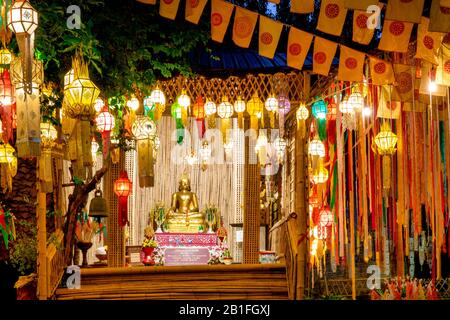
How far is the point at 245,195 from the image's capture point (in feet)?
42.2

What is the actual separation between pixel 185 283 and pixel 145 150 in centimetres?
252

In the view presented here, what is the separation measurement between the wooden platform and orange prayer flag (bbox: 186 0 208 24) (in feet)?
11.6

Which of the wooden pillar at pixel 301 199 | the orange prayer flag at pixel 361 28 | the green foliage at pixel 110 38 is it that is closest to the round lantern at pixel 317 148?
the wooden pillar at pixel 301 199

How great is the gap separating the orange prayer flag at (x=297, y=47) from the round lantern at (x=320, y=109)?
2356mm

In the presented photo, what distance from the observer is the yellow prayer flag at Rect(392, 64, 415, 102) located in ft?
24.1

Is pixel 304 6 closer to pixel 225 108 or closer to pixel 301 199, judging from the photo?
pixel 301 199

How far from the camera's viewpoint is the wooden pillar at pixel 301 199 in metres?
9.76

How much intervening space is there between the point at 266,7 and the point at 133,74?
543 cm

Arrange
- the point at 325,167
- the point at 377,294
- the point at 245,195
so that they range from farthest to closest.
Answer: the point at 245,195 < the point at 325,167 < the point at 377,294

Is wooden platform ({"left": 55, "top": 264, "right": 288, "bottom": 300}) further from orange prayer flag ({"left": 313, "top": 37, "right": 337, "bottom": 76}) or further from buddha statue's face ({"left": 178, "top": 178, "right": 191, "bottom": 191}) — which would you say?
buddha statue's face ({"left": 178, "top": 178, "right": 191, "bottom": 191})

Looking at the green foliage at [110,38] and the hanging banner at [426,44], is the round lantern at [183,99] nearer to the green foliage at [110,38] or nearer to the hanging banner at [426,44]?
the green foliage at [110,38]

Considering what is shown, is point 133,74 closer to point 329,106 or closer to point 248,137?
point 329,106

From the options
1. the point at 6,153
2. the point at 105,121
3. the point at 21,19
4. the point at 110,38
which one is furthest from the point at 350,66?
the point at 6,153
